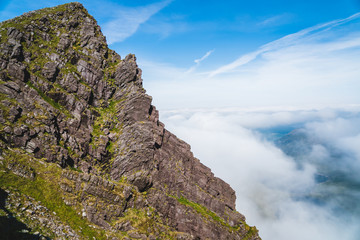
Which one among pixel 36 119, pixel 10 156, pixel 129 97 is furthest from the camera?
pixel 129 97

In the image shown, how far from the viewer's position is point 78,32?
6694 cm

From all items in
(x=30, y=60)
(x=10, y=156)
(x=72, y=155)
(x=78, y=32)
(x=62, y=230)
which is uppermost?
(x=78, y=32)

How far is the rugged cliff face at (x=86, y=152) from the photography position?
3184cm

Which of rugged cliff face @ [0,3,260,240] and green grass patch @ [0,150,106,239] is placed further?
rugged cliff face @ [0,3,260,240]

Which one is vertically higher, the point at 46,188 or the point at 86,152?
the point at 86,152

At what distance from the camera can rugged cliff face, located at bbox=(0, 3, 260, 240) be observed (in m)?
31.8

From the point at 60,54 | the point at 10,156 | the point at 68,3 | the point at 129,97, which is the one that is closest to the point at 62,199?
the point at 10,156

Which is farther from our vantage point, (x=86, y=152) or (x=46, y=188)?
(x=86, y=152)

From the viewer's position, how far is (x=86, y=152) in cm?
4934

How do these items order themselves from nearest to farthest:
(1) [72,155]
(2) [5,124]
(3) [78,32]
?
(2) [5,124]
(1) [72,155]
(3) [78,32]

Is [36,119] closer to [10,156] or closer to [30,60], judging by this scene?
[10,156]

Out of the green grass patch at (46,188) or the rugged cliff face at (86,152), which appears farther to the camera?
the rugged cliff face at (86,152)

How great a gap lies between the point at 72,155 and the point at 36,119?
445 inches

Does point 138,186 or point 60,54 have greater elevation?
point 60,54
